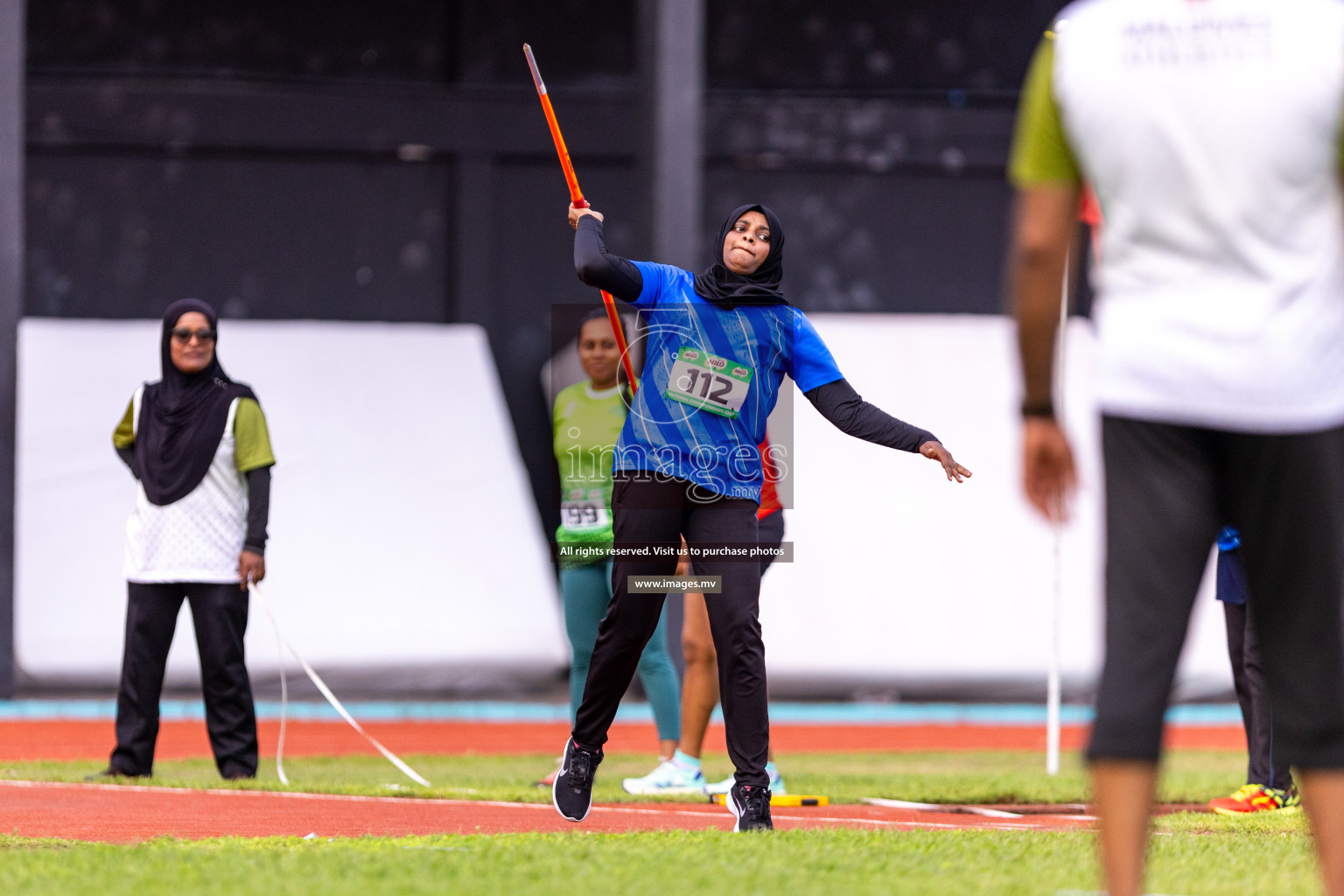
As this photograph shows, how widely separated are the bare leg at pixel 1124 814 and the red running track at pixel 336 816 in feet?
7.93

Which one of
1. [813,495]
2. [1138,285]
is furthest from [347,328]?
[1138,285]

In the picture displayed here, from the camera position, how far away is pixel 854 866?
3.66m

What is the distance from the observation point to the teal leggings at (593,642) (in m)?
6.73

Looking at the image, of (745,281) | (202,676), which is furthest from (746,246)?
(202,676)

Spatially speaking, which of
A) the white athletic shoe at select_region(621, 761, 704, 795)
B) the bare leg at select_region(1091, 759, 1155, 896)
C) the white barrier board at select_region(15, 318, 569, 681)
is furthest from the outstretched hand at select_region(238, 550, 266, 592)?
the bare leg at select_region(1091, 759, 1155, 896)

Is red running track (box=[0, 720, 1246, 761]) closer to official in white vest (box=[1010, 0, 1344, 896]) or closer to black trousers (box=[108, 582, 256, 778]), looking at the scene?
black trousers (box=[108, 582, 256, 778])

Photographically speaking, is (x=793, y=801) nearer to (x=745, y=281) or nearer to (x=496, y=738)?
(x=745, y=281)

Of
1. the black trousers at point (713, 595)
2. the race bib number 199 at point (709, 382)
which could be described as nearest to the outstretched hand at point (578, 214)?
the race bib number 199 at point (709, 382)

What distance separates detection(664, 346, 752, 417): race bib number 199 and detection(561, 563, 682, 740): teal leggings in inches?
77.0

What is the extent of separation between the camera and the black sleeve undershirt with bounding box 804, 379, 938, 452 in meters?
4.93

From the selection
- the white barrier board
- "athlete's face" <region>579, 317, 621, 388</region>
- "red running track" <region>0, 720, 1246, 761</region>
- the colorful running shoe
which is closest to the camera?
the colorful running shoe

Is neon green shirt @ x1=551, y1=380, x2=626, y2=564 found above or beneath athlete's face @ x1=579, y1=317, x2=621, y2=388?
beneath

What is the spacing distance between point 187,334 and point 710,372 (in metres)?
3.12

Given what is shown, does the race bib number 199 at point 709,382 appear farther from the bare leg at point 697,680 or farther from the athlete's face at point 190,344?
the athlete's face at point 190,344
